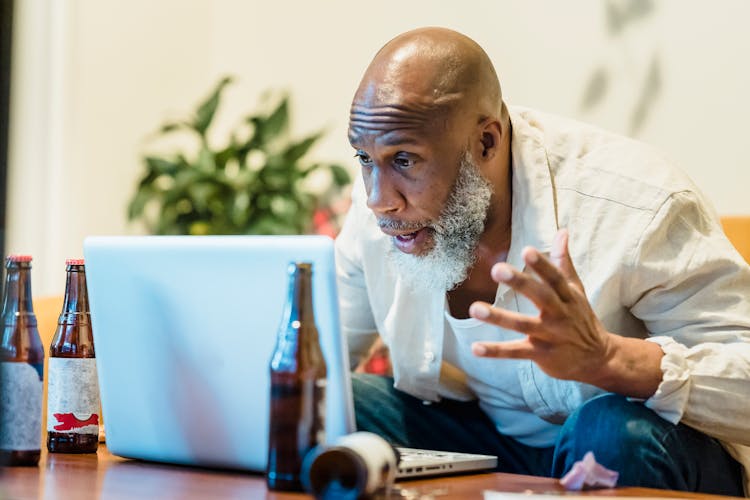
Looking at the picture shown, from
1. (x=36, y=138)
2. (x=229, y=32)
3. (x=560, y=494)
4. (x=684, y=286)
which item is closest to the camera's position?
(x=560, y=494)

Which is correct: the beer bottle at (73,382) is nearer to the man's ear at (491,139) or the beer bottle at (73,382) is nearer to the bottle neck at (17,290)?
the bottle neck at (17,290)

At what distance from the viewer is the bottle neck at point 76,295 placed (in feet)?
5.02

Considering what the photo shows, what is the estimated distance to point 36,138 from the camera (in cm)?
335

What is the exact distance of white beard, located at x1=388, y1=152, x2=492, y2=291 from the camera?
5.92 feet

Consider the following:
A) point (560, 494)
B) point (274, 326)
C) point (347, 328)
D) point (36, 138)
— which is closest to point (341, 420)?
point (274, 326)

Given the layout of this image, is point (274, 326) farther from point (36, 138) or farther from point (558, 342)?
point (36, 138)

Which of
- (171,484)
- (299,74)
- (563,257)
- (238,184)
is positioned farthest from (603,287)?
(299,74)

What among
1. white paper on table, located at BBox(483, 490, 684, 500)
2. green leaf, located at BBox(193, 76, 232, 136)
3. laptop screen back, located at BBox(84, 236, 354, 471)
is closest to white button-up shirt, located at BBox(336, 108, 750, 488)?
white paper on table, located at BBox(483, 490, 684, 500)

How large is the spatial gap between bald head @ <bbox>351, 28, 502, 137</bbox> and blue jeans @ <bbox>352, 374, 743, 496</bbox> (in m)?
0.56

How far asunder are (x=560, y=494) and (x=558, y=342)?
224mm

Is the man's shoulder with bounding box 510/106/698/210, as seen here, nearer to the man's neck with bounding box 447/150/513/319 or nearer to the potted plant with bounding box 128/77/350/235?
the man's neck with bounding box 447/150/513/319

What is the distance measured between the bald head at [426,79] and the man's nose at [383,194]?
96 millimetres

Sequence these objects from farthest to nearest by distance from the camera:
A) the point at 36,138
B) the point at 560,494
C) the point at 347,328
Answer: the point at 36,138 → the point at 347,328 → the point at 560,494

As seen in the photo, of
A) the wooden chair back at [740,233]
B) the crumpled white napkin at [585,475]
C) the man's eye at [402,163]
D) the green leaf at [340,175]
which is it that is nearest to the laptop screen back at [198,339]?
the crumpled white napkin at [585,475]
